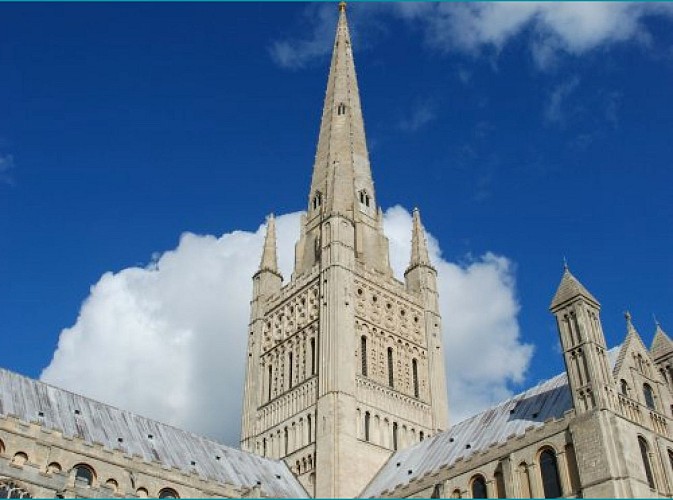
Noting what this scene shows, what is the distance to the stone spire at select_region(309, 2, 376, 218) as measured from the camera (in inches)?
2438

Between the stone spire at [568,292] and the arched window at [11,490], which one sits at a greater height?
the stone spire at [568,292]

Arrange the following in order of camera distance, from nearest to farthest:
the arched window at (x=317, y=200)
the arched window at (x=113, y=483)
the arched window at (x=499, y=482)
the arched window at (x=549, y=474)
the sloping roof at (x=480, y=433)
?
the arched window at (x=549, y=474), the arched window at (x=499, y=482), the arched window at (x=113, y=483), the sloping roof at (x=480, y=433), the arched window at (x=317, y=200)

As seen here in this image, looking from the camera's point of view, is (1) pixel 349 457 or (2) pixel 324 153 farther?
(2) pixel 324 153

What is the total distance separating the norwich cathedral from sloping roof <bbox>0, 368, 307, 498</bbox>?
4.7 inches

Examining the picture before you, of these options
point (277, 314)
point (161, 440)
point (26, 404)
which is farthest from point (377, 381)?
point (26, 404)

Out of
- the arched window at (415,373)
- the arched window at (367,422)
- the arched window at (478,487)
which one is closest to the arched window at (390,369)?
the arched window at (415,373)

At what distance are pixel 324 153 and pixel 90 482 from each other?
1491 inches

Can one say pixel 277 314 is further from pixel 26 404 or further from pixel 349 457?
pixel 26 404

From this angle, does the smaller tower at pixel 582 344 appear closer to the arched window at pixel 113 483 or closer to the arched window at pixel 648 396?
the arched window at pixel 648 396

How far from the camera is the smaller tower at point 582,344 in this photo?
34.8 meters

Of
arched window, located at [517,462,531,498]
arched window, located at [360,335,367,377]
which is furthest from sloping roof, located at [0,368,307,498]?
arched window, located at [517,462,531,498]

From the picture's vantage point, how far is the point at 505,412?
143ft

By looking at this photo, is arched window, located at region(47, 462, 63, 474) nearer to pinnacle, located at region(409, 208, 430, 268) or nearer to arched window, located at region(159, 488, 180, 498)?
arched window, located at region(159, 488, 180, 498)

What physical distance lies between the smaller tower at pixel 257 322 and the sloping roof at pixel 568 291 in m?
25.8
